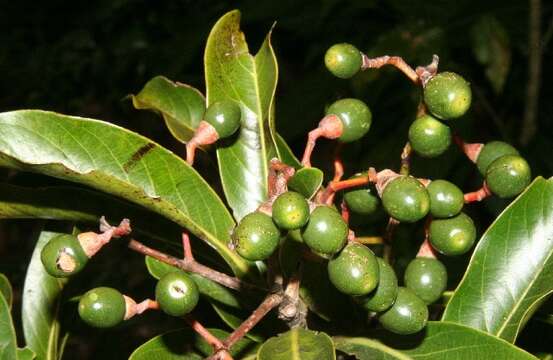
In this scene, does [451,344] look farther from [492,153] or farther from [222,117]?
[222,117]

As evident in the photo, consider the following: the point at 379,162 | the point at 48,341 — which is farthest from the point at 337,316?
the point at 379,162

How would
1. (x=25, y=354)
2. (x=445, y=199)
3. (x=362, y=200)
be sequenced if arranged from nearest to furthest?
(x=445, y=199) → (x=362, y=200) → (x=25, y=354)

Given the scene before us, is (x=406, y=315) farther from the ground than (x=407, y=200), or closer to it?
closer to it

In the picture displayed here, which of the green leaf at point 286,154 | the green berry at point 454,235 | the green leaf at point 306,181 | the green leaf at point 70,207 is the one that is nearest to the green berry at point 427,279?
the green berry at point 454,235

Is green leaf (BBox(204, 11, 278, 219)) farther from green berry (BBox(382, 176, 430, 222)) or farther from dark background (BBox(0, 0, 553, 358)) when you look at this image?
green berry (BBox(382, 176, 430, 222))

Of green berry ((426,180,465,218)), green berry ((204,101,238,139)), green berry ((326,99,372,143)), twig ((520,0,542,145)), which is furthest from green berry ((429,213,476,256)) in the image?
twig ((520,0,542,145))

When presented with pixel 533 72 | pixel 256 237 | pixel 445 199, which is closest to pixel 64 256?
pixel 256 237
